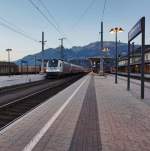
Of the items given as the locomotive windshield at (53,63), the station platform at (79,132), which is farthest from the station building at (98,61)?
the station platform at (79,132)

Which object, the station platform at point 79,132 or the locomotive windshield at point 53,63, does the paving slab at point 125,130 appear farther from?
the locomotive windshield at point 53,63

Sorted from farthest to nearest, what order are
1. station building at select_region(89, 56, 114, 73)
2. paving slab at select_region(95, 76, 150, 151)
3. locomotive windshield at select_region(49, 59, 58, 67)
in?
1. station building at select_region(89, 56, 114, 73)
2. locomotive windshield at select_region(49, 59, 58, 67)
3. paving slab at select_region(95, 76, 150, 151)

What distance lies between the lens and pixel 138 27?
18859 mm

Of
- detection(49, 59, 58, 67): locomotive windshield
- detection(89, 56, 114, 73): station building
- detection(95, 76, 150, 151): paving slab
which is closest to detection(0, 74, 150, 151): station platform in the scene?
detection(95, 76, 150, 151): paving slab

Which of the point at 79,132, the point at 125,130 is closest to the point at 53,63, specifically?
the point at 125,130

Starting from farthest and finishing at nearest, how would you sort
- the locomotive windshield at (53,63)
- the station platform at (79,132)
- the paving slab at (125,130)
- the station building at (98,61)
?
1. the station building at (98,61)
2. the locomotive windshield at (53,63)
3. the paving slab at (125,130)
4. the station platform at (79,132)

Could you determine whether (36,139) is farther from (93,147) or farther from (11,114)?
(11,114)

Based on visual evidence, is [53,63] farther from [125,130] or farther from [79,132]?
[79,132]

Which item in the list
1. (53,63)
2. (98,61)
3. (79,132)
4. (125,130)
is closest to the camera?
(79,132)

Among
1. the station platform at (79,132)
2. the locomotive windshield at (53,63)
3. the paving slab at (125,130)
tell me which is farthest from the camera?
the locomotive windshield at (53,63)

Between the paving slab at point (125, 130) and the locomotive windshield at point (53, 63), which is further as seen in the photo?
the locomotive windshield at point (53, 63)

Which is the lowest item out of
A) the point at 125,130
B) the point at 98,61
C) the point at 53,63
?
the point at 125,130

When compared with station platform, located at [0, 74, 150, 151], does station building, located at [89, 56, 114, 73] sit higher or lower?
higher

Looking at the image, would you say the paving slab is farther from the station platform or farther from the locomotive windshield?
the locomotive windshield
